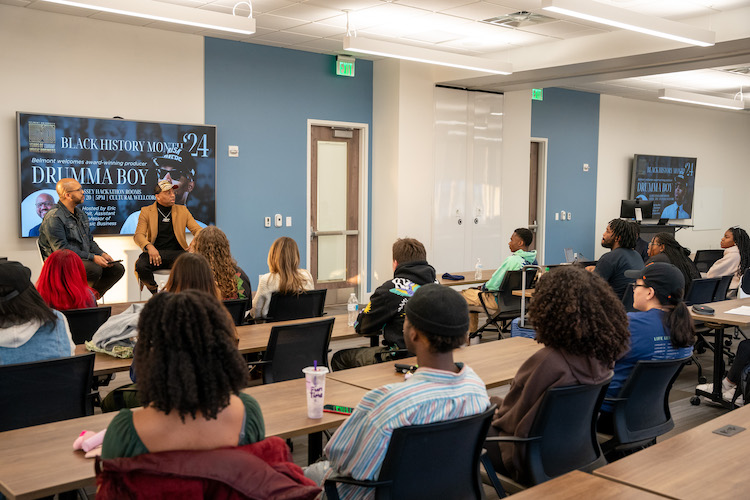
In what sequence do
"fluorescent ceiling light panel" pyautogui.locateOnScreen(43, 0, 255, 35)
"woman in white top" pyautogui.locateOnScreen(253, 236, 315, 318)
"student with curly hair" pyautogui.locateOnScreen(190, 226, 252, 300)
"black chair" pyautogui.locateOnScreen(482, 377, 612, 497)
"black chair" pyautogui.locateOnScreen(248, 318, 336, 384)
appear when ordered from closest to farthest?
"black chair" pyautogui.locateOnScreen(482, 377, 612, 497) < "black chair" pyautogui.locateOnScreen(248, 318, 336, 384) < "student with curly hair" pyautogui.locateOnScreen(190, 226, 252, 300) < "woman in white top" pyautogui.locateOnScreen(253, 236, 315, 318) < "fluorescent ceiling light panel" pyautogui.locateOnScreen(43, 0, 255, 35)

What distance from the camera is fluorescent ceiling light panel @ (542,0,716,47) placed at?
17.6ft

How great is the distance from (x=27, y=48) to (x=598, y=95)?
29.6 feet

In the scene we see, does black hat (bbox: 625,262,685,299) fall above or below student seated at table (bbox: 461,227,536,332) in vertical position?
above

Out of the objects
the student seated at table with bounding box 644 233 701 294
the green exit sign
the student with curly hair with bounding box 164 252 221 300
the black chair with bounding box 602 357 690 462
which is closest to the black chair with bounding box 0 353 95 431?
the student with curly hair with bounding box 164 252 221 300

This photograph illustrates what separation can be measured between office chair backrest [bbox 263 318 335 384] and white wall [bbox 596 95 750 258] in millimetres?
9641

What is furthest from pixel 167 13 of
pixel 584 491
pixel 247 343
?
pixel 584 491

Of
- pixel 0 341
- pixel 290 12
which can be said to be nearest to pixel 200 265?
pixel 0 341

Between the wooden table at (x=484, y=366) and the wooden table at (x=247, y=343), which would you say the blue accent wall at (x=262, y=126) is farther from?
the wooden table at (x=484, y=366)

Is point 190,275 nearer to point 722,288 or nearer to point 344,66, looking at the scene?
point 722,288

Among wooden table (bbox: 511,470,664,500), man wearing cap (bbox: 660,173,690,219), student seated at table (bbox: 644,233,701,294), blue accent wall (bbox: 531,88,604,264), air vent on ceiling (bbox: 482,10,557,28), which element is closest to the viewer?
Answer: wooden table (bbox: 511,470,664,500)

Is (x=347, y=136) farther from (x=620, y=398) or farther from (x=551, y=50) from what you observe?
(x=620, y=398)

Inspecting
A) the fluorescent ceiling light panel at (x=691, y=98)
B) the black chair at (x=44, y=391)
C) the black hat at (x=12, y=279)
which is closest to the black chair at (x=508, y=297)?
the black chair at (x=44, y=391)

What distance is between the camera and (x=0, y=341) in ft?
9.37

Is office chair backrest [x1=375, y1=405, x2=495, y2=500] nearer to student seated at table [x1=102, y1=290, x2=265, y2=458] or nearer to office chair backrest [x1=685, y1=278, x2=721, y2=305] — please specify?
student seated at table [x1=102, y1=290, x2=265, y2=458]
